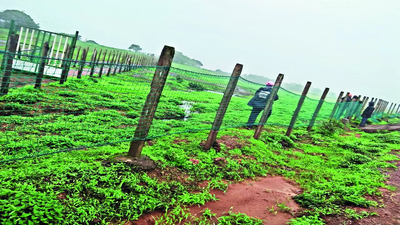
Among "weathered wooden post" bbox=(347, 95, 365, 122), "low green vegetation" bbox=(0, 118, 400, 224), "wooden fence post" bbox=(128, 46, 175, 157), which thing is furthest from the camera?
"weathered wooden post" bbox=(347, 95, 365, 122)

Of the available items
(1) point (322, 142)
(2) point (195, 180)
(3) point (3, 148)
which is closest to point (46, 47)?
(3) point (3, 148)

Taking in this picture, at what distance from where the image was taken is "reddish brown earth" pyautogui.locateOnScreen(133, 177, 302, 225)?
3.15 m

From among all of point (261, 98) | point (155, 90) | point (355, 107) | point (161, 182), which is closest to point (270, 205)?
point (161, 182)

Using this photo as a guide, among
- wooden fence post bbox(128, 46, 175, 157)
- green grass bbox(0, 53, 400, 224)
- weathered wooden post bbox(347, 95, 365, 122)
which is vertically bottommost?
green grass bbox(0, 53, 400, 224)

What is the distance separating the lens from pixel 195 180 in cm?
408

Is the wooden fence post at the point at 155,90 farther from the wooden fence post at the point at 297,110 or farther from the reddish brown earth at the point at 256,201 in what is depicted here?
the wooden fence post at the point at 297,110

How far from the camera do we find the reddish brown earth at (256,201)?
3.15m

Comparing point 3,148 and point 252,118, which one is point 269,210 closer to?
point 3,148

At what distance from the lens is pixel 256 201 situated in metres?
3.66

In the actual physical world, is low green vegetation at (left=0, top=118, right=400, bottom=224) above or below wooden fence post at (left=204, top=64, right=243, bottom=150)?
below

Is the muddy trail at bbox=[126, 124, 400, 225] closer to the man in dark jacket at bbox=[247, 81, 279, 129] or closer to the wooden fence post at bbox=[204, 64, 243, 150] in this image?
the wooden fence post at bbox=[204, 64, 243, 150]

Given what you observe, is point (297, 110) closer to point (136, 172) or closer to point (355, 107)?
point (136, 172)


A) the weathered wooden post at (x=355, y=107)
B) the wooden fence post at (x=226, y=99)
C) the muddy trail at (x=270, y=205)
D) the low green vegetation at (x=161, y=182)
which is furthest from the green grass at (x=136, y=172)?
the weathered wooden post at (x=355, y=107)

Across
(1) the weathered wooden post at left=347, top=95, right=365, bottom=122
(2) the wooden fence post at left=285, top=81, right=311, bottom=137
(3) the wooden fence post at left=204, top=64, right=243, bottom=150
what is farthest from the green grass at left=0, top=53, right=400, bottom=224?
(1) the weathered wooden post at left=347, top=95, right=365, bottom=122
